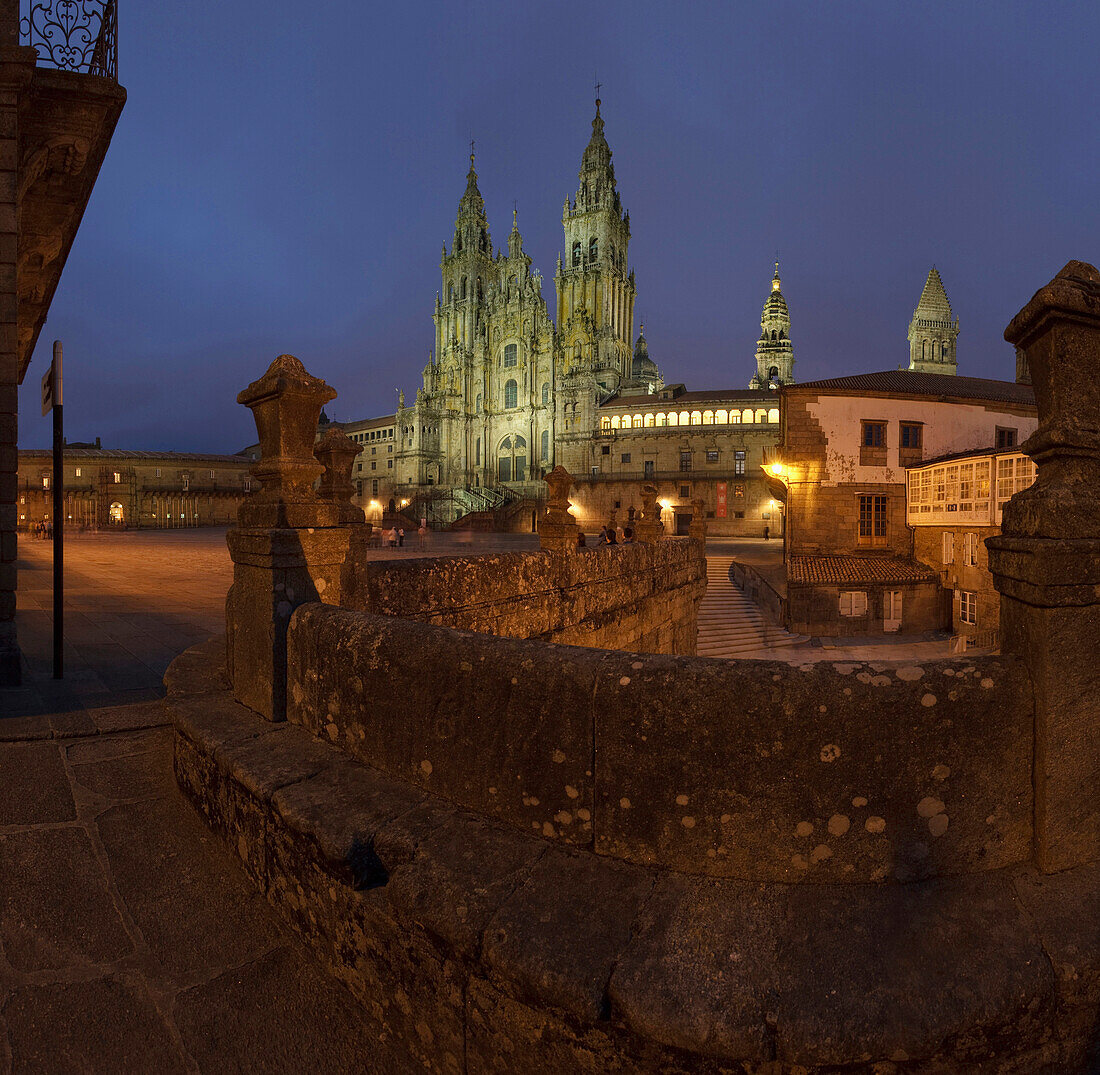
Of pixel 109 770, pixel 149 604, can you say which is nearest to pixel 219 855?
pixel 109 770

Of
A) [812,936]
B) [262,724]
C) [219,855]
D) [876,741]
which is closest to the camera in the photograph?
[812,936]

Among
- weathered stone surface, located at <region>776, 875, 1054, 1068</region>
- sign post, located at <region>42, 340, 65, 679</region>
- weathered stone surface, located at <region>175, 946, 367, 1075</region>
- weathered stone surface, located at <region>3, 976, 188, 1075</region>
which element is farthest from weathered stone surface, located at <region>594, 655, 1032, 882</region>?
sign post, located at <region>42, 340, 65, 679</region>

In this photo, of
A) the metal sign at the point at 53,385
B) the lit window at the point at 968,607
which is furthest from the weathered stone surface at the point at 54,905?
the lit window at the point at 968,607

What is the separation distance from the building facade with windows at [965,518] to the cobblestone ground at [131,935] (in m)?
21.7

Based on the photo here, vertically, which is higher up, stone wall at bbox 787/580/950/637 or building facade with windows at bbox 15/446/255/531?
building facade with windows at bbox 15/446/255/531

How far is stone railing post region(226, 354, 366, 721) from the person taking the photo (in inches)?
119

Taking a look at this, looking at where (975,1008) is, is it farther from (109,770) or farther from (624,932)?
(109,770)

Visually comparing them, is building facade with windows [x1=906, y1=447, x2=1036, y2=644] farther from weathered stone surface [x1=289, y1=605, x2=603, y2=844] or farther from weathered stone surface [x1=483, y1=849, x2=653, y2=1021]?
weathered stone surface [x1=483, y1=849, x2=653, y2=1021]

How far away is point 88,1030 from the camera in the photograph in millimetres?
1727

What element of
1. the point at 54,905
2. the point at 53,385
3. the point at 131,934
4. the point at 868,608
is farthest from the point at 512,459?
the point at 131,934

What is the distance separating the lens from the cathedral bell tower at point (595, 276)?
6769 centimetres

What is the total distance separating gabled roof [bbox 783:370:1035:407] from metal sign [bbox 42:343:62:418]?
24.7 m

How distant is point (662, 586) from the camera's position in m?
11.8

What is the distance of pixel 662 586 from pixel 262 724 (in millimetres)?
9662
